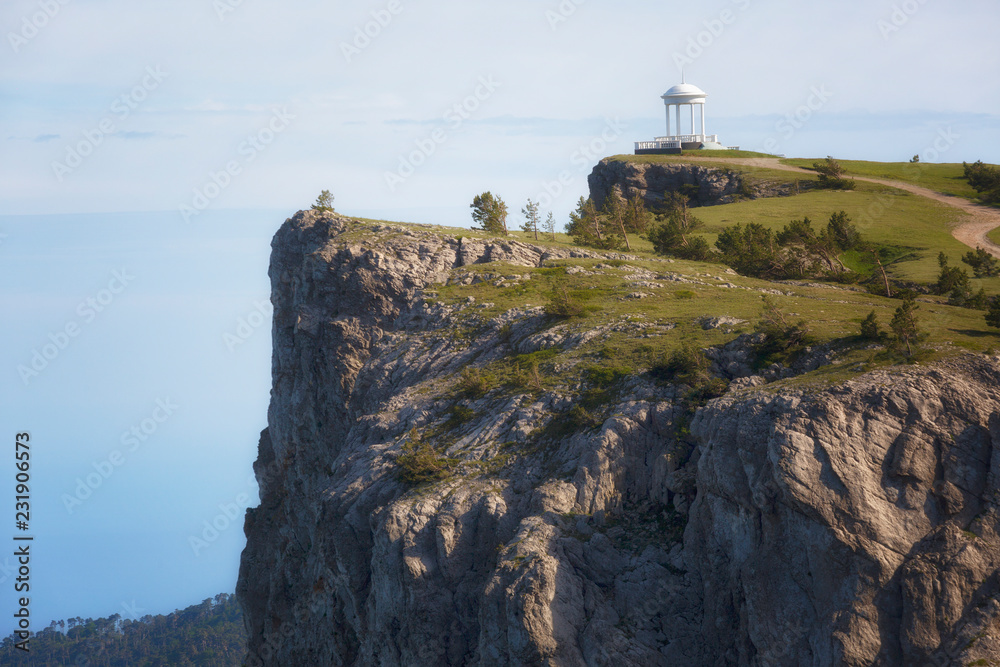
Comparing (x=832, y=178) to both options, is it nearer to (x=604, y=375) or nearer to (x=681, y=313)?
(x=681, y=313)

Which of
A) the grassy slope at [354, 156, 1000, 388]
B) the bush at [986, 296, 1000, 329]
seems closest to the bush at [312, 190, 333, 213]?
the grassy slope at [354, 156, 1000, 388]

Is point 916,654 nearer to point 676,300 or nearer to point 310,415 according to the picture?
point 676,300

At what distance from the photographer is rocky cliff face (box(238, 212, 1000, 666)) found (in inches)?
949

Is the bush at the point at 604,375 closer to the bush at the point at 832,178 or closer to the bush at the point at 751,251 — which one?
the bush at the point at 751,251

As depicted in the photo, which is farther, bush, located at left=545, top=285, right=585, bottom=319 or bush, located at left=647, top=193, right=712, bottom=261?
bush, located at left=647, top=193, right=712, bottom=261

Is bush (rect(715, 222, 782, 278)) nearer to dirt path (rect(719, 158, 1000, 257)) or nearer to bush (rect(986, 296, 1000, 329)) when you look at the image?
dirt path (rect(719, 158, 1000, 257))

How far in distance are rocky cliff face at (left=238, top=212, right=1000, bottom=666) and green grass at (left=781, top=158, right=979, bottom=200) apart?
165 feet

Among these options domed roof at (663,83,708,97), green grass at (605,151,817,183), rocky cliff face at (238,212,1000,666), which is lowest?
rocky cliff face at (238,212,1000,666)

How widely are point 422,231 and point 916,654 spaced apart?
136 ft

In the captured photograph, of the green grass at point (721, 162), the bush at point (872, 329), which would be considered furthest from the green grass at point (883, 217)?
the bush at point (872, 329)

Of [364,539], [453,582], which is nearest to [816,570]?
[453,582]

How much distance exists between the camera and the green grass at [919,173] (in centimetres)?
7506

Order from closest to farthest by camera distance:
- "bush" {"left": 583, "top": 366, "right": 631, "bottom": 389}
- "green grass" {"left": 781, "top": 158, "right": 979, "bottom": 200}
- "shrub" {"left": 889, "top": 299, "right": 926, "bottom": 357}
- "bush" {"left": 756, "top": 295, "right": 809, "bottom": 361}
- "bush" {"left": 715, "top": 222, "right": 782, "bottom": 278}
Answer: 1. "shrub" {"left": 889, "top": 299, "right": 926, "bottom": 357}
2. "bush" {"left": 756, "top": 295, "right": 809, "bottom": 361}
3. "bush" {"left": 583, "top": 366, "right": 631, "bottom": 389}
4. "bush" {"left": 715, "top": 222, "right": 782, "bottom": 278}
5. "green grass" {"left": 781, "top": 158, "right": 979, "bottom": 200}

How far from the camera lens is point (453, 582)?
32031mm
